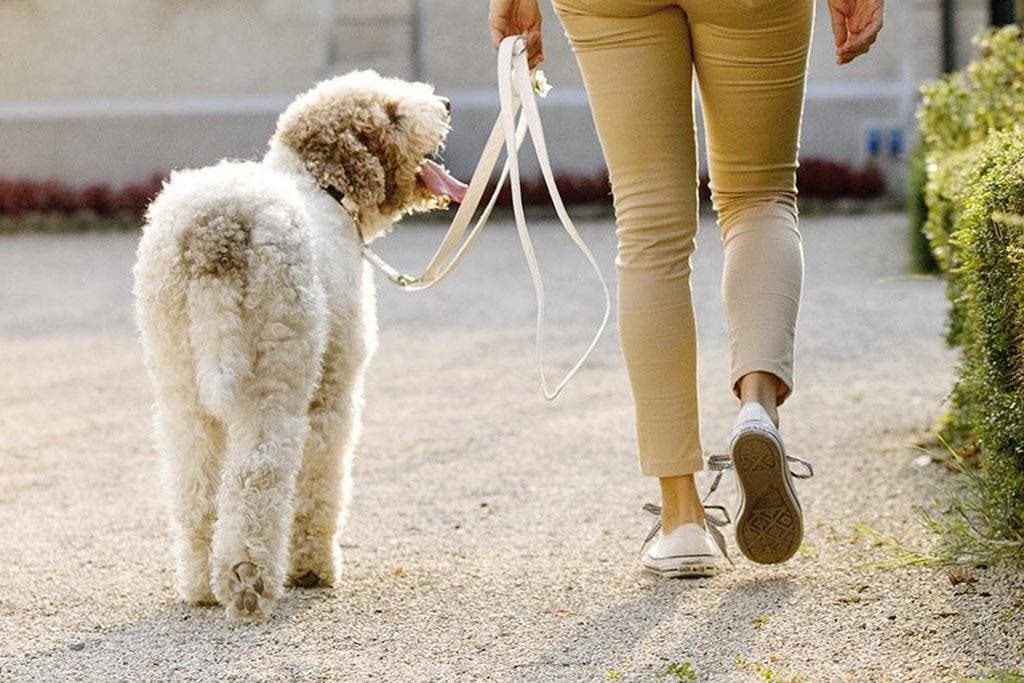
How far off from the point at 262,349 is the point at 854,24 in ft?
5.19

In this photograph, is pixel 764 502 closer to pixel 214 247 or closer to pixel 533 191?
pixel 214 247

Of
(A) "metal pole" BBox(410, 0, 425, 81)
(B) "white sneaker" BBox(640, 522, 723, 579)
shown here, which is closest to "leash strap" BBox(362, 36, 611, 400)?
(B) "white sneaker" BBox(640, 522, 723, 579)

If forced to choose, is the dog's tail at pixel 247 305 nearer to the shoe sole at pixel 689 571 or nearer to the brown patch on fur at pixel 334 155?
the brown patch on fur at pixel 334 155

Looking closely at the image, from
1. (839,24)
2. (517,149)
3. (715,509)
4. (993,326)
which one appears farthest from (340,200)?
(993,326)

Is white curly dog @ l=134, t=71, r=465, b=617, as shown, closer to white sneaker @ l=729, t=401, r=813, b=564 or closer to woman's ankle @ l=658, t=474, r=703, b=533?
woman's ankle @ l=658, t=474, r=703, b=533

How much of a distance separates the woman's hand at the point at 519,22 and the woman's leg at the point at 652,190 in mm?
201

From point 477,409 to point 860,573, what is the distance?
3.38m

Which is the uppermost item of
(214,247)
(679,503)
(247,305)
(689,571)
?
(214,247)

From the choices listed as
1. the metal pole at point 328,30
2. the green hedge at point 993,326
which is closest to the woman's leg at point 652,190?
the green hedge at point 993,326

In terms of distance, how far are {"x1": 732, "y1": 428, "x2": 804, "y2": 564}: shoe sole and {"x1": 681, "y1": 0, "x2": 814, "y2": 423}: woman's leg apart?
216 millimetres

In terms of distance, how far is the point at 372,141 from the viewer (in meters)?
4.58

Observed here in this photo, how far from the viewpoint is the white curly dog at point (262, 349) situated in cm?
385

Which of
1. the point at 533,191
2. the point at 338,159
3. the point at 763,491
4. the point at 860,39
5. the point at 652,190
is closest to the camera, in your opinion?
the point at 763,491

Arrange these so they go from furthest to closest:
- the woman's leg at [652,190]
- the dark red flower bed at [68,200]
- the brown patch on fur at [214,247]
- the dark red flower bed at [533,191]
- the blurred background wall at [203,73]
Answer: the blurred background wall at [203,73] < the dark red flower bed at [68,200] < the dark red flower bed at [533,191] < the brown patch on fur at [214,247] < the woman's leg at [652,190]
